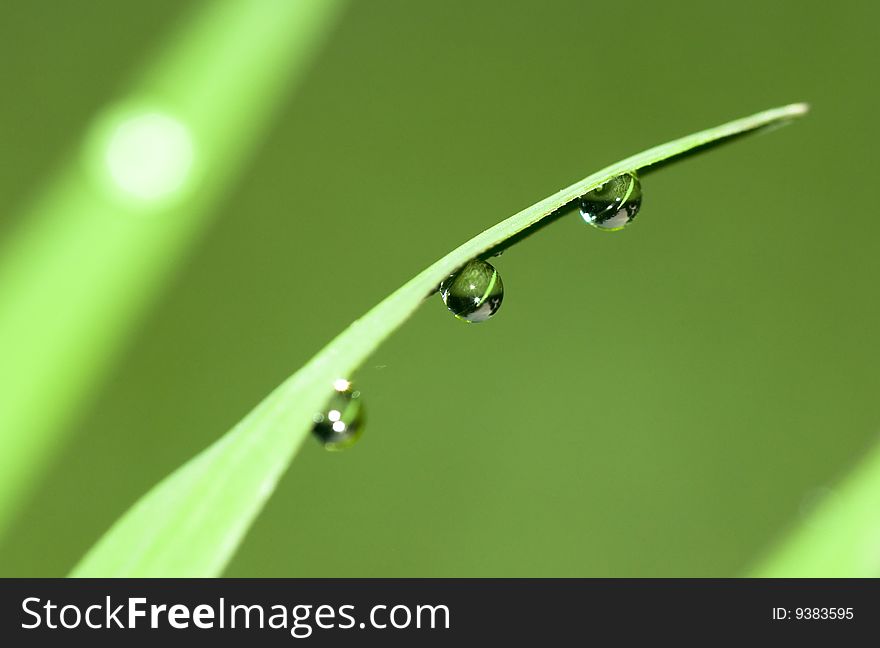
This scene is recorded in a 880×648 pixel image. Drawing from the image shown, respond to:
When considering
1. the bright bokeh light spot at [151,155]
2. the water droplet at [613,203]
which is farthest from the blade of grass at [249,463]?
the bright bokeh light spot at [151,155]

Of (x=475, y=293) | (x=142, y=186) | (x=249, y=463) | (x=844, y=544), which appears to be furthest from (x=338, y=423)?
(x=142, y=186)

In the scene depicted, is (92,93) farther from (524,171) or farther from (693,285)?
(693,285)

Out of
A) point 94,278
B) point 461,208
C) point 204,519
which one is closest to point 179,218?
point 94,278

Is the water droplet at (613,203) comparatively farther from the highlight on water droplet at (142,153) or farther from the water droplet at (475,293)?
the highlight on water droplet at (142,153)

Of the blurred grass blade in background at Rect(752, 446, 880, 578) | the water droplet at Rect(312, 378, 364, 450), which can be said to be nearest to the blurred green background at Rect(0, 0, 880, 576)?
the blurred grass blade in background at Rect(752, 446, 880, 578)

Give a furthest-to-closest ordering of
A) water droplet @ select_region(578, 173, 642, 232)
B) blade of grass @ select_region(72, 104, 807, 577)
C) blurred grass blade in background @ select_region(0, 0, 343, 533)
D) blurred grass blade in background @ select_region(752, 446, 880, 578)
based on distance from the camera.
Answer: blurred grass blade in background @ select_region(0, 0, 343, 533) → blurred grass blade in background @ select_region(752, 446, 880, 578) → water droplet @ select_region(578, 173, 642, 232) → blade of grass @ select_region(72, 104, 807, 577)

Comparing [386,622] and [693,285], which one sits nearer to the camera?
[386,622]

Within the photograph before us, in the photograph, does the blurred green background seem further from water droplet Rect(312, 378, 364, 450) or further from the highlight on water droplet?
water droplet Rect(312, 378, 364, 450)
